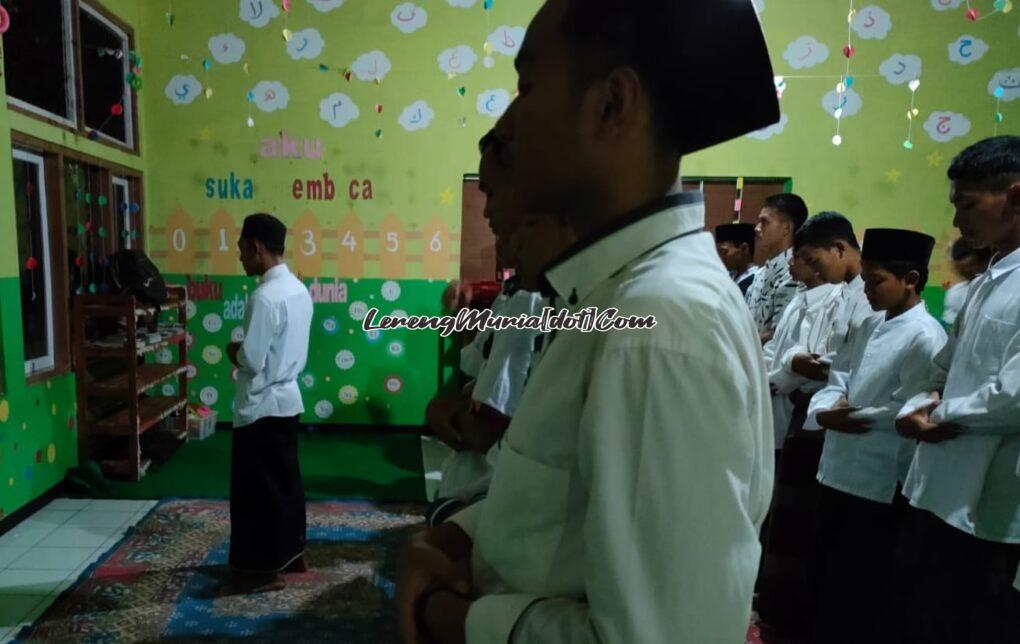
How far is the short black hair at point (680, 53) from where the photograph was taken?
562 millimetres

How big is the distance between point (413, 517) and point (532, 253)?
231cm

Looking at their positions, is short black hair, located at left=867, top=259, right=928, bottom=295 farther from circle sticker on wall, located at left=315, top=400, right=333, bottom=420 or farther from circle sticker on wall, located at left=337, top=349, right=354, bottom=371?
circle sticker on wall, located at left=315, top=400, right=333, bottom=420

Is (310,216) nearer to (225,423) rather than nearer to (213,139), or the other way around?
(213,139)

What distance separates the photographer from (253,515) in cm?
252

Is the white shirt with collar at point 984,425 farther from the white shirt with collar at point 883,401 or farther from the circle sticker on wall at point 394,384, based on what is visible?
the circle sticker on wall at point 394,384

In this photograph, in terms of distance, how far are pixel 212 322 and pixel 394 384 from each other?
57.8 inches

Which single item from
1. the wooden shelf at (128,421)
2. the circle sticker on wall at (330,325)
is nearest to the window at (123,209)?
the wooden shelf at (128,421)

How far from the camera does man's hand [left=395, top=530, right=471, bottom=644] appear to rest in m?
0.66

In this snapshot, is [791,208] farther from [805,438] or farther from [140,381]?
[140,381]

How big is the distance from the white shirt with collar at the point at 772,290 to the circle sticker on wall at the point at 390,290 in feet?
8.72

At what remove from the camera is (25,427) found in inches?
124

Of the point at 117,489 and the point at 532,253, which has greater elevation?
the point at 532,253

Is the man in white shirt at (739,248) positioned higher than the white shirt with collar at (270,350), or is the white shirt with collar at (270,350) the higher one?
the man in white shirt at (739,248)

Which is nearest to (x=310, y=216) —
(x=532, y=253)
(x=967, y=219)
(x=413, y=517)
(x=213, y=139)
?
(x=213, y=139)
